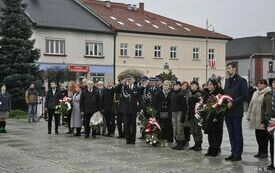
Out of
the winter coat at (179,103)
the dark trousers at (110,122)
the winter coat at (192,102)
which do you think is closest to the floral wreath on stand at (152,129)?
the winter coat at (179,103)

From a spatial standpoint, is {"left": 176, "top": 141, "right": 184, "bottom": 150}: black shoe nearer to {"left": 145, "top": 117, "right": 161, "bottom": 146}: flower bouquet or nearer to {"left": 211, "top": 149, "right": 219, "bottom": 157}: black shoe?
{"left": 145, "top": 117, "right": 161, "bottom": 146}: flower bouquet

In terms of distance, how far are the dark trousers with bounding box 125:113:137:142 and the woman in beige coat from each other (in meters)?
3.91

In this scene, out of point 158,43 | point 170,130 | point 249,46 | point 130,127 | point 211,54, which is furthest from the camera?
point 249,46

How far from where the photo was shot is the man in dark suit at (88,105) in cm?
1711

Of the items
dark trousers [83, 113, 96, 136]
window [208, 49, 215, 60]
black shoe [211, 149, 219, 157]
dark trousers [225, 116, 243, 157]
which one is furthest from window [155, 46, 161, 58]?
dark trousers [225, 116, 243, 157]

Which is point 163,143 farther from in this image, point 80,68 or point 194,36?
point 194,36

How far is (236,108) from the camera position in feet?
38.5

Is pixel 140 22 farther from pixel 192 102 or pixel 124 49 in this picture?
pixel 192 102

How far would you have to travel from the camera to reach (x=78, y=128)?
58.2 feet

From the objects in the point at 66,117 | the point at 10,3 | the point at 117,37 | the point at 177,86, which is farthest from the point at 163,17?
the point at 177,86

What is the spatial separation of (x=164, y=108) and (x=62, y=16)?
3654cm

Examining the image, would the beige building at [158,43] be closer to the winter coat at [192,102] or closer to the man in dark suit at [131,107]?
the man in dark suit at [131,107]

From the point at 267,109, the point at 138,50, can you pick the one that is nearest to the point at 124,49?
the point at 138,50

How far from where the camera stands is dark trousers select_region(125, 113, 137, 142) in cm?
1524
